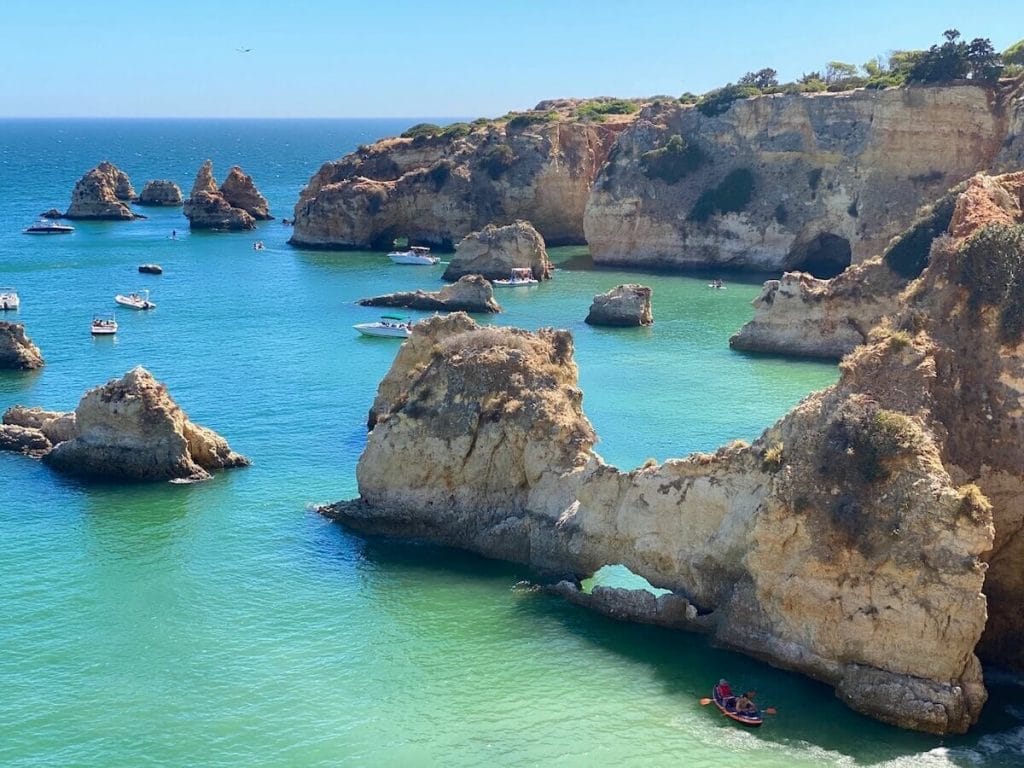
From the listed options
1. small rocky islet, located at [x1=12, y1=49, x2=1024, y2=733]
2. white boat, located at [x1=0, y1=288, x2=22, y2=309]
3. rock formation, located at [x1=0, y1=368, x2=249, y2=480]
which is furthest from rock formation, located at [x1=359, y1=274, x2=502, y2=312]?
rock formation, located at [x1=0, y1=368, x2=249, y2=480]

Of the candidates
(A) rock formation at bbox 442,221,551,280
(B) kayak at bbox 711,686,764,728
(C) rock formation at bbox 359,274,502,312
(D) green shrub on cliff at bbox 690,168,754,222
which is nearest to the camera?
(B) kayak at bbox 711,686,764,728

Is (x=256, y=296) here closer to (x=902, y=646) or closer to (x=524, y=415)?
(x=524, y=415)

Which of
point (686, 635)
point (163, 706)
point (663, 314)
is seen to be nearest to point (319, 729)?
point (163, 706)

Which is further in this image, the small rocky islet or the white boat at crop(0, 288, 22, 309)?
the white boat at crop(0, 288, 22, 309)

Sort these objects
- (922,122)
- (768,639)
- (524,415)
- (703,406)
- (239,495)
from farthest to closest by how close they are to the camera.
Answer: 1. (922,122)
2. (703,406)
3. (239,495)
4. (524,415)
5. (768,639)

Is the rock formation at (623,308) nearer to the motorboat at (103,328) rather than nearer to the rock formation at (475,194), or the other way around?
the motorboat at (103,328)

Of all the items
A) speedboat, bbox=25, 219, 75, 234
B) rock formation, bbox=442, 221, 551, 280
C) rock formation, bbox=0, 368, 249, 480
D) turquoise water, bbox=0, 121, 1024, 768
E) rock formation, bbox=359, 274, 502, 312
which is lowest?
turquoise water, bbox=0, 121, 1024, 768

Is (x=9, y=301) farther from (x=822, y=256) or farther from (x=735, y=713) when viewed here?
(x=735, y=713)

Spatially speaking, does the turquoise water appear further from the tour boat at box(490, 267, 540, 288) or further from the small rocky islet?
the tour boat at box(490, 267, 540, 288)
